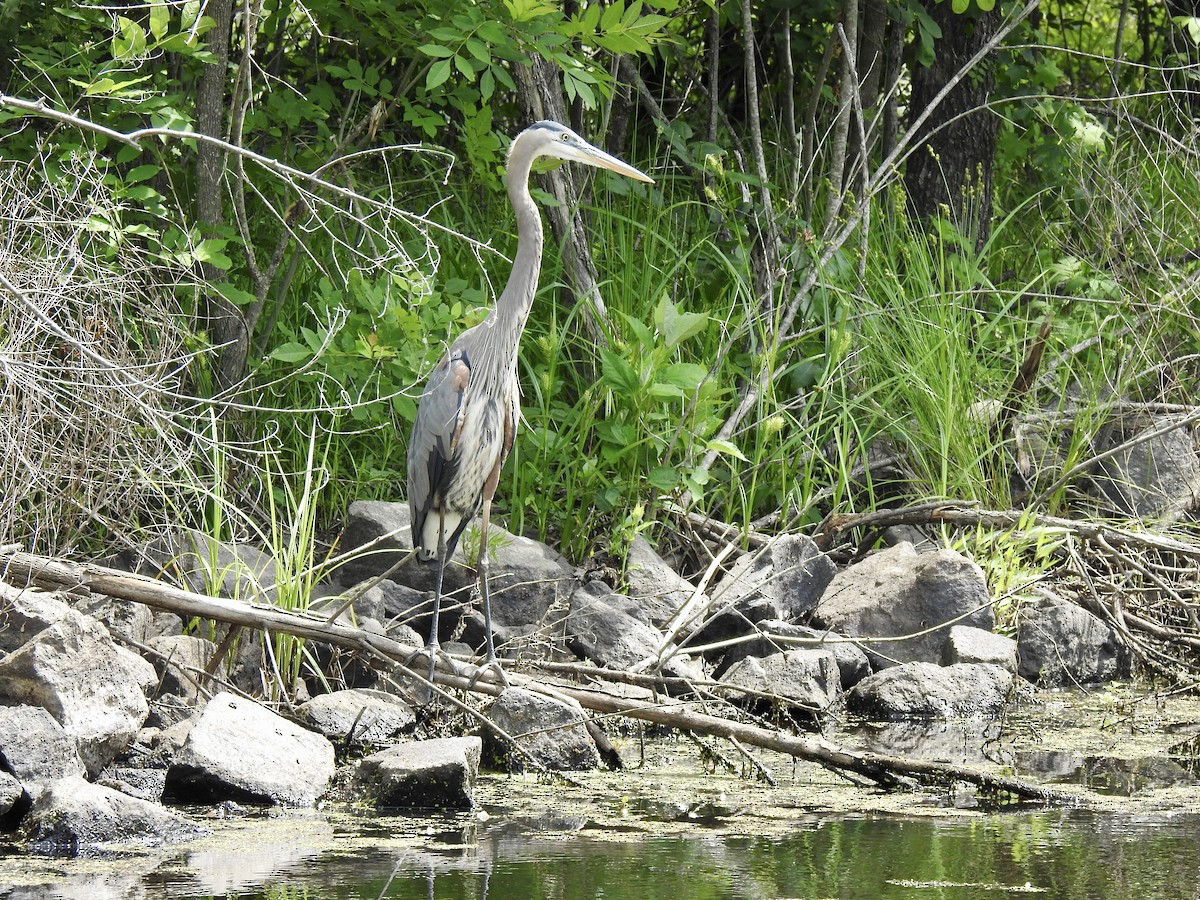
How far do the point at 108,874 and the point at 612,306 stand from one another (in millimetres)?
4019

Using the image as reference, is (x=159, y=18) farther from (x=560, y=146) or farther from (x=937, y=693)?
(x=937, y=693)

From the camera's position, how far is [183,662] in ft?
15.2

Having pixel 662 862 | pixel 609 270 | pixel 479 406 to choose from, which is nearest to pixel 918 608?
pixel 479 406

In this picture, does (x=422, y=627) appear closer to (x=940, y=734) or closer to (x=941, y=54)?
(x=940, y=734)

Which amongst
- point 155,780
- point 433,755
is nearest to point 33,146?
point 155,780

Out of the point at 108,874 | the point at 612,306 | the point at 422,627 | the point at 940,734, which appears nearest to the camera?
the point at 108,874

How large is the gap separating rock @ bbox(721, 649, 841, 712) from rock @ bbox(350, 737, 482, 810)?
1366 mm

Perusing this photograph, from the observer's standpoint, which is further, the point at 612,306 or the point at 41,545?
the point at 612,306

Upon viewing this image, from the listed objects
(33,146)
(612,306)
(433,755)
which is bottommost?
(433,755)

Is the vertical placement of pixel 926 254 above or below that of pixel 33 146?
below

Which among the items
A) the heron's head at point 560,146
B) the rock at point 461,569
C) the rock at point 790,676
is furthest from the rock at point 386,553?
the heron's head at point 560,146

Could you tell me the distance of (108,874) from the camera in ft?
10.2

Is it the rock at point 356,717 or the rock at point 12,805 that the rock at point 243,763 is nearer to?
the rock at point 12,805

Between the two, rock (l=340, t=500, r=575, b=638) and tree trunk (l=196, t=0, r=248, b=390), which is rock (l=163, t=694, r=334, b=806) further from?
tree trunk (l=196, t=0, r=248, b=390)
